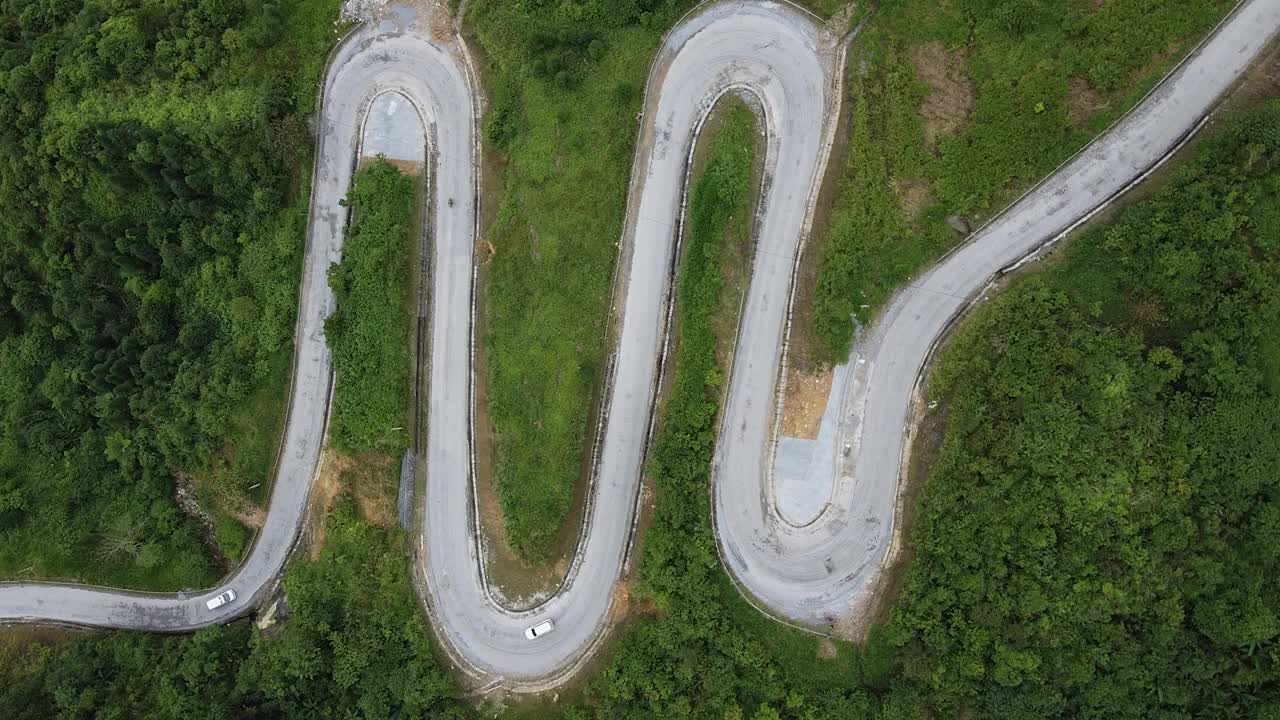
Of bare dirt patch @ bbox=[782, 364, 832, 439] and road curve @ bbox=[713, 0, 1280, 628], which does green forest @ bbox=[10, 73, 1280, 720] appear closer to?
road curve @ bbox=[713, 0, 1280, 628]

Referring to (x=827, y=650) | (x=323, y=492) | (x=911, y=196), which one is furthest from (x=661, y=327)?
(x=323, y=492)

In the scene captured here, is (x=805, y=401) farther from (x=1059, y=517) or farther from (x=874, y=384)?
(x=1059, y=517)

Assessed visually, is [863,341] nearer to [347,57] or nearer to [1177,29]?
[1177,29]

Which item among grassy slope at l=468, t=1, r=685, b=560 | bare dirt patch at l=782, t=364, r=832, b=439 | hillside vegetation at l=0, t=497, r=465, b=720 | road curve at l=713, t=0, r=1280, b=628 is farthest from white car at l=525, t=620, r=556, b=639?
bare dirt patch at l=782, t=364, r=832, b=439

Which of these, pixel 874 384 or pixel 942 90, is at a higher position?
pixel 942 90

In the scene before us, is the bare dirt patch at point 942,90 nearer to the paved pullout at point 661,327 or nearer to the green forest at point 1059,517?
the paved pullout at point 661,327

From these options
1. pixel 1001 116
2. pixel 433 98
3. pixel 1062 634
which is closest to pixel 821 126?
pixel 1001 116

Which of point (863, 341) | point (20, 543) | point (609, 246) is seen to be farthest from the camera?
point (20, 543)

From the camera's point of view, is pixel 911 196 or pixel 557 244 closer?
pixel 911 196
